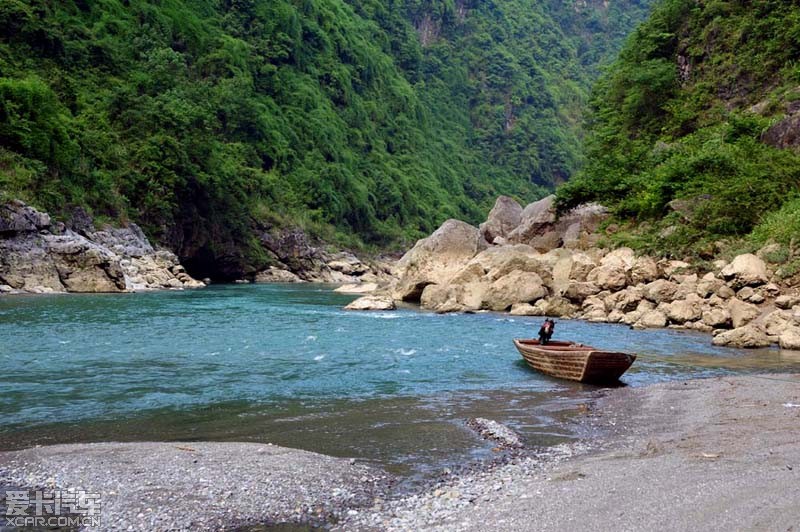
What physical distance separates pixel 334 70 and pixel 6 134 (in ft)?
214

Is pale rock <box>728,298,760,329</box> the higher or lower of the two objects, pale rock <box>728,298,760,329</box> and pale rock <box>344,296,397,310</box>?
the higher

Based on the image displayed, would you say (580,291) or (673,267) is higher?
(673,267)

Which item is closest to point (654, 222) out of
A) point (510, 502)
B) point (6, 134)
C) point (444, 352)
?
point (444, 352)

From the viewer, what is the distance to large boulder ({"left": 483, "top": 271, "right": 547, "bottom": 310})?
1192 inches

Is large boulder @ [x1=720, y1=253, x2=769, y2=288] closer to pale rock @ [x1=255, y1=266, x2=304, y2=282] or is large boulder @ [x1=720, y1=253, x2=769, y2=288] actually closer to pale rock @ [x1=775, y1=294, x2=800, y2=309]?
pale rock @ [x1=775, y1=294, x2=800, y2=309]

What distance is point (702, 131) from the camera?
35031 millimetres

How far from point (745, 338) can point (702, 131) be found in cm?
2035

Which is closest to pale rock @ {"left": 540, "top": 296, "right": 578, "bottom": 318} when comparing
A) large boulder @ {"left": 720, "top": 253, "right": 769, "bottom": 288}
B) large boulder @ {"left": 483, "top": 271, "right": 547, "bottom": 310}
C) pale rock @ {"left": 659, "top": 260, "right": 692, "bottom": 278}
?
large boulder @ {"left": 483, "top": 271, "right": 547, "bottom": 310}

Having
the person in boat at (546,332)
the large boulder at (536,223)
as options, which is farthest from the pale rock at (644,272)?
the person in boat at (546,332)

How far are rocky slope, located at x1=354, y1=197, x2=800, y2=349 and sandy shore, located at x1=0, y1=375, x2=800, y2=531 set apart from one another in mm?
11077

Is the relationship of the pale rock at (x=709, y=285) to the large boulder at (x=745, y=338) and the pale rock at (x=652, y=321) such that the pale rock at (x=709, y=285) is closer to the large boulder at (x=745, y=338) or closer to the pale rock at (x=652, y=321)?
the pale rock at (x=652, y=321)

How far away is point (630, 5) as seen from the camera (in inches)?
7382

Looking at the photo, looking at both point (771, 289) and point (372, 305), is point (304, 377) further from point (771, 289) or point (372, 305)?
point (372, 305)

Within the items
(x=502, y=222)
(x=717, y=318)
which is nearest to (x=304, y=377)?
(x=717, y=318)
